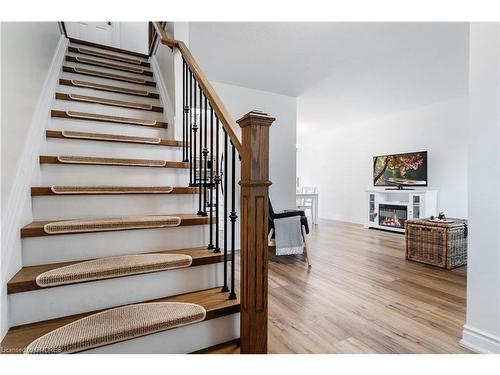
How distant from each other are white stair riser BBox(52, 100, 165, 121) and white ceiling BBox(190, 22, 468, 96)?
0.93m

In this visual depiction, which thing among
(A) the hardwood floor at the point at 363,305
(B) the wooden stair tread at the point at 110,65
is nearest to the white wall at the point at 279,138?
(A) the hardwood floor at the point at 363,305

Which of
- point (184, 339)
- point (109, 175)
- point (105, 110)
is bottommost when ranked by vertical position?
point (184, 339)

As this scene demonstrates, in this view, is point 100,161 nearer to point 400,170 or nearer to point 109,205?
point 109,205

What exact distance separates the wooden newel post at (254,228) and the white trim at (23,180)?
37.8 inches

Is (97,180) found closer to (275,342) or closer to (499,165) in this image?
(275,342)

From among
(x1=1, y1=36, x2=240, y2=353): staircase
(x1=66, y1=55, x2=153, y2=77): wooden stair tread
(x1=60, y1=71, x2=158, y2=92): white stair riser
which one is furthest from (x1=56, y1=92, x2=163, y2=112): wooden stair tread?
(x1=66, y1=55, x2=153, y2=77): wooden stair tread

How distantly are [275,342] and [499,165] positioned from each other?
1590 mm

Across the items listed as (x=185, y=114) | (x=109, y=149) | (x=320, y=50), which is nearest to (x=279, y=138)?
(x=320, y=50)

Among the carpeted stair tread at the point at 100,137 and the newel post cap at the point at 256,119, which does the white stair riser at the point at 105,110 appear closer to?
the carpeted stair tread at the point at 100,137

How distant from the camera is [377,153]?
20.2 feet

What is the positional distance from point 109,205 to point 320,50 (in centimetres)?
271

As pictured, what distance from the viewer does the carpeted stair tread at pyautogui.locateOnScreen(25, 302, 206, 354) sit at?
1002mm

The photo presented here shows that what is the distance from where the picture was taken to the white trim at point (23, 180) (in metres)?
1.14

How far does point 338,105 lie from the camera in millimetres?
5211
